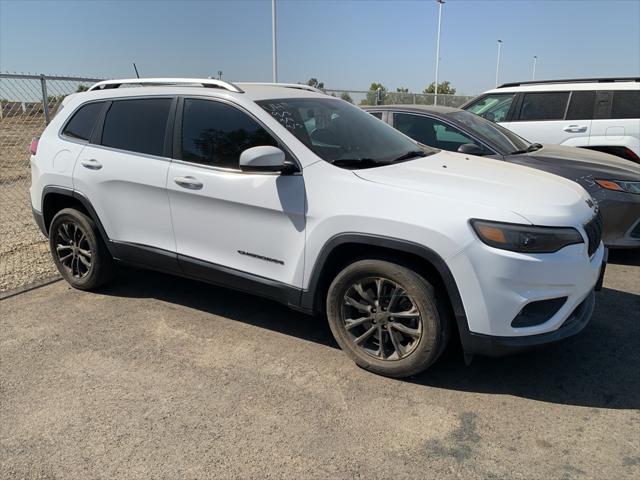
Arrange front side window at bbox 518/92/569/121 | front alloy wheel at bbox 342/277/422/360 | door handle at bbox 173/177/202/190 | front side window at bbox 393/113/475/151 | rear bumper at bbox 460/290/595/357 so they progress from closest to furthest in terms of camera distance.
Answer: rear bumper at bbox 460/290/595/357, front alloy wheel at bbox 342/277/422/360, door handle at bbox 173/177/202/190, front side window at bbox 393/113/475/151, front side window at bbox 518/92/569/121

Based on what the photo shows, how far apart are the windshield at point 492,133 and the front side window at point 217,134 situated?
117 inches

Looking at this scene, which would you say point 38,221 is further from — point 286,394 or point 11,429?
point 286,394

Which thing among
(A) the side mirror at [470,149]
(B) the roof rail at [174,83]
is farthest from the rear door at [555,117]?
(B) the roof rail at [174,83]

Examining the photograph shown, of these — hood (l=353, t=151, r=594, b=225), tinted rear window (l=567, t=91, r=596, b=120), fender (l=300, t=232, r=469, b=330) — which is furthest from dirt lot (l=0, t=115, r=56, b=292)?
tinted rear window (l=567, t=91, r=596, b=120)

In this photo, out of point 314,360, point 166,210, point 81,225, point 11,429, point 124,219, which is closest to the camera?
point 11,429

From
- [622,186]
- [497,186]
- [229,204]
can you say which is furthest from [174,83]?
[622,186]

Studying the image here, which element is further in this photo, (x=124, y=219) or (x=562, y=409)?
(x=124, y=219)

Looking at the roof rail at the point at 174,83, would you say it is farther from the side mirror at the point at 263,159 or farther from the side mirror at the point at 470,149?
the side mirror at the point at 470,149

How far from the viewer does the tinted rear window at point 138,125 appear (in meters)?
4.02

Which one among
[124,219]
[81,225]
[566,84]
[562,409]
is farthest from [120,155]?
[566,84]

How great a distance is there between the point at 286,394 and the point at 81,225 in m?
2.51

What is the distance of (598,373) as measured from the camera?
3.34 m

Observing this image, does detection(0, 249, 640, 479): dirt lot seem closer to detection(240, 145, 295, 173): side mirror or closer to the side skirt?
the side skirt

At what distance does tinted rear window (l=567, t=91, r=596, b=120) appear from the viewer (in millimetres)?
7316
